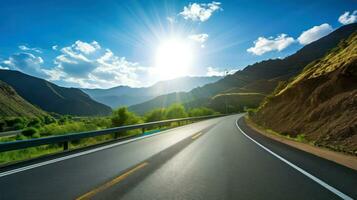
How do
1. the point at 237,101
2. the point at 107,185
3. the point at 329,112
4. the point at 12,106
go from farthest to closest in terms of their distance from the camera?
the point at 237,101 → the point at 12,106 → the point at 329,112 → the point at 107,185

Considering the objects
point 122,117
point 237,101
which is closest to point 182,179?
point 122,117

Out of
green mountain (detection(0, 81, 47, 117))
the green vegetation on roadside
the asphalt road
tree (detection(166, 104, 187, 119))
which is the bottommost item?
the asphalt road

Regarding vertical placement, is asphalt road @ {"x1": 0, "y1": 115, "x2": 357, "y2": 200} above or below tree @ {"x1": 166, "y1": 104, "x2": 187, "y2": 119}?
below

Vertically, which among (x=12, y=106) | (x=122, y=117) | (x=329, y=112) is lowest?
(x=329, y=112)

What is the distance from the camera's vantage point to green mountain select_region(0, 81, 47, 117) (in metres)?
96.0

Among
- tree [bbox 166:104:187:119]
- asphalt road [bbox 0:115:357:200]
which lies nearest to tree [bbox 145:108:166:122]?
tree [bbox 166:104:187:119]

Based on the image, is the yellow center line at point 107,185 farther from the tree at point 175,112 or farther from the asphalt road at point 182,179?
the tree at point 175,112

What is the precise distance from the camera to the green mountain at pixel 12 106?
96012mm

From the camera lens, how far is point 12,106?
102312mm

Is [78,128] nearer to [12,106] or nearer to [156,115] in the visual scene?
[156,115]

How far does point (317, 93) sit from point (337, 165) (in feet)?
49.1

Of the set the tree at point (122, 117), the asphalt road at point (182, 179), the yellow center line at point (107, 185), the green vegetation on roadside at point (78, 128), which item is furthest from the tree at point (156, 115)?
the yellow center line at point (107, 185)

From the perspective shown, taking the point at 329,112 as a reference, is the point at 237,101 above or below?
above

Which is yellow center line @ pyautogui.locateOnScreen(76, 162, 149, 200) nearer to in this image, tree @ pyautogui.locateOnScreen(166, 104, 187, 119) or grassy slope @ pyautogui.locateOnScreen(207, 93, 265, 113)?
tree @ pyautogui.locateOnScreen(166, 104, 187, 119)
